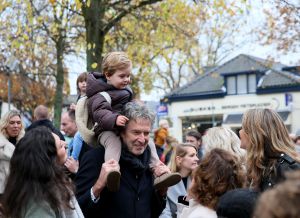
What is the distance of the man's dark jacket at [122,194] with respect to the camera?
14.9ft

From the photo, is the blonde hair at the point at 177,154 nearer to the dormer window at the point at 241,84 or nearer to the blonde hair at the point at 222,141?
the blonde hair at the point at 222,141

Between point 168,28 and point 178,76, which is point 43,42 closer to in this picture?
point 168,28

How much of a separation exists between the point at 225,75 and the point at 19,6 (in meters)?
31.4

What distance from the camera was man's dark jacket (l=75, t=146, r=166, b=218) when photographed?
14.9ft

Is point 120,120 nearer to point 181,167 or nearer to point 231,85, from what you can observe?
point 181,167

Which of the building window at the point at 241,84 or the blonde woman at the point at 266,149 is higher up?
the building window at the point at 241,84

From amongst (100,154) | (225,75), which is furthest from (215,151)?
(225,75)

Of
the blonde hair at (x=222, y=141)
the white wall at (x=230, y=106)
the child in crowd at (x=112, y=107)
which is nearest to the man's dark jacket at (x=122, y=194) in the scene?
the child in crowd at (x=112, y=107)

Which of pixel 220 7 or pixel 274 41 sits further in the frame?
pixel 274 41

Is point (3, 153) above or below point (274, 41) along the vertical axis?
below

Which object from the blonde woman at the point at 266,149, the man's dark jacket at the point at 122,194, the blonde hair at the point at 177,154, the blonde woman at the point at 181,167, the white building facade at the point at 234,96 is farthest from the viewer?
the white building facade at the point at 234,96

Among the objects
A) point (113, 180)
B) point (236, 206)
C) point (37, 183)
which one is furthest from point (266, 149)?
point (37, 183)

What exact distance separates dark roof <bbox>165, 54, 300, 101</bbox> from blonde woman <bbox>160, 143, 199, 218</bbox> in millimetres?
34627

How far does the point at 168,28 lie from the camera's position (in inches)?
586
